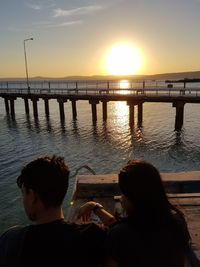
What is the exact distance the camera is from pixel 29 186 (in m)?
2.25

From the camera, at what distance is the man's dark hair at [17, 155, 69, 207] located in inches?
88.0

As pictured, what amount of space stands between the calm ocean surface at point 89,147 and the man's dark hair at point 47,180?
33.5 ft

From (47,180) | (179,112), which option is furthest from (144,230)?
(179,112)

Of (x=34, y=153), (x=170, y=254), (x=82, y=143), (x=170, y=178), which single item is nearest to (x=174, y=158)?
(x=82, y=143)

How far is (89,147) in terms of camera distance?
24.6m

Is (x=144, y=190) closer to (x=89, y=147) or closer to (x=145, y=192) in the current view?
(x=145, y=192)

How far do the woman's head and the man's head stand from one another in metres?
0.50

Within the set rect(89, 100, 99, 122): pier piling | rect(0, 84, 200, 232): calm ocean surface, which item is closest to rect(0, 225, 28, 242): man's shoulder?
rect(0, 84, 200, 232): calm ocean surface

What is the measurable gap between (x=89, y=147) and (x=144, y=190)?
22180 mm

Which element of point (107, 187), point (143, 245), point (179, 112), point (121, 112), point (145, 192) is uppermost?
point (145, 192)

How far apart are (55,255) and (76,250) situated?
5.9 inches

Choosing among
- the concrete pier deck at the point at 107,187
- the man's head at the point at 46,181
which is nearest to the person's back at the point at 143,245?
the man's head at the point at 46,181

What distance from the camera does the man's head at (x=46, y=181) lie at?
7.34ft

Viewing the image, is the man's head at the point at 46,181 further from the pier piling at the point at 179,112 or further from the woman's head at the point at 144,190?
the pier piling at the point at 179,112
